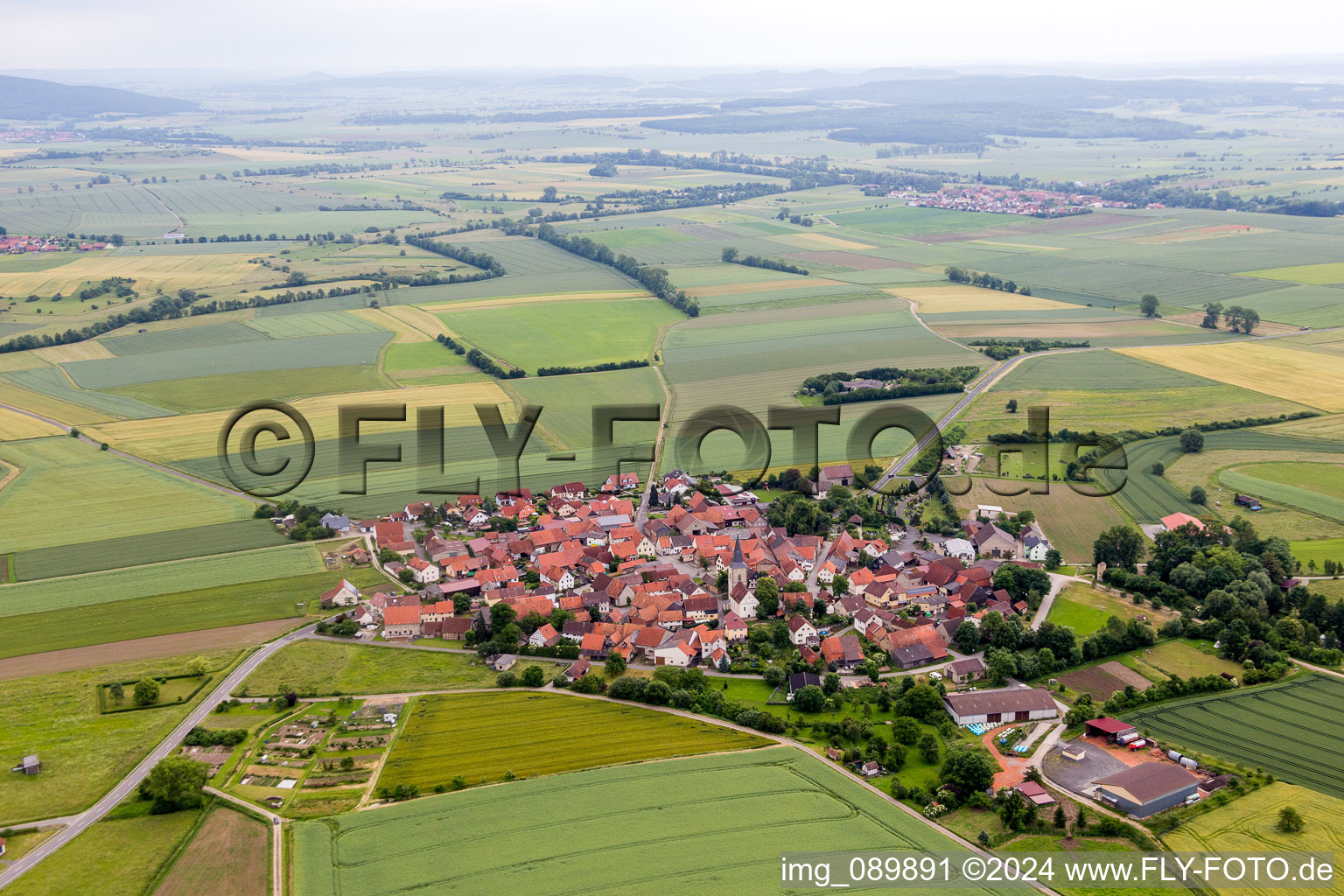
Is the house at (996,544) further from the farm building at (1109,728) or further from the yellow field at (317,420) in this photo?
the yellow field at (317,420)

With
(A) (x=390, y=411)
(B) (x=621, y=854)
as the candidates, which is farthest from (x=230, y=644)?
(A) (x=390, y=411)

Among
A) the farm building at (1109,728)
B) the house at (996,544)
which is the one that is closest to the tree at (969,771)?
the farm building at (1109,728)

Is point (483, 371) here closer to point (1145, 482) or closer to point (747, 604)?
point (747, 604)

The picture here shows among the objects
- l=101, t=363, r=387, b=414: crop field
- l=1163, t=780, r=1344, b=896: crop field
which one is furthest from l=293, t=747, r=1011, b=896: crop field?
l=101, t=363, r=387, b=414: crop field

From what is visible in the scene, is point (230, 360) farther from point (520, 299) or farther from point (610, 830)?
point (610, 830)

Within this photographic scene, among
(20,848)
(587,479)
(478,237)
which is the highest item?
(478,237)

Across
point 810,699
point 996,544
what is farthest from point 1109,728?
point 996,544

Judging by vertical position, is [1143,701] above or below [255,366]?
below
